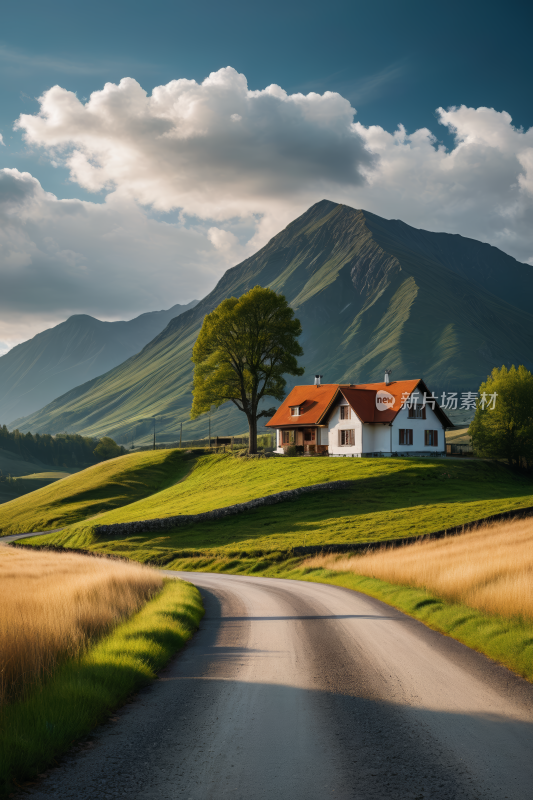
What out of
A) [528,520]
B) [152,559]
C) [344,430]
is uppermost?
[344,430]

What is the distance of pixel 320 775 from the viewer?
5.80 metres

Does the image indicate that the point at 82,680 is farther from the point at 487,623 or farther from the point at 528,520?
the point at 528,520

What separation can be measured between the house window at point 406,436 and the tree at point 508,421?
277 inches

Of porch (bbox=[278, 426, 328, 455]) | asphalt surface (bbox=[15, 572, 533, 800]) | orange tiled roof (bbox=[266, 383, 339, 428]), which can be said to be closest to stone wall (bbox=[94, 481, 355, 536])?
orange tiled roof (bbox=[266, 383, 339, 428])

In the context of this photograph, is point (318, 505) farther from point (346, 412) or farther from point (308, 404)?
point (308, 404)

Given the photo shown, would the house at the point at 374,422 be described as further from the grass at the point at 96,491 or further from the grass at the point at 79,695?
the grass at the point at 79,695

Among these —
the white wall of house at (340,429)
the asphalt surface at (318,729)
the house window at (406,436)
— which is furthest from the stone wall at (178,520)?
the asphalt surface at (318,729)

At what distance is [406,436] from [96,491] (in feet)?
129

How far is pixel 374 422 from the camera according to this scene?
225ft

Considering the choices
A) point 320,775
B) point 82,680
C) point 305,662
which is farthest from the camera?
point 305,662

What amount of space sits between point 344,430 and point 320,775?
215 feet

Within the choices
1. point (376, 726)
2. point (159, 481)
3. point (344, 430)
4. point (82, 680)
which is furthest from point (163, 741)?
point (159, 481)

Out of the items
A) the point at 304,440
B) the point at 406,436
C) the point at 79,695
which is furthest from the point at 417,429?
the point at 79,695

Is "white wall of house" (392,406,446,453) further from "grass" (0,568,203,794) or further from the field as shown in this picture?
"grass" (0,568,203,794)
